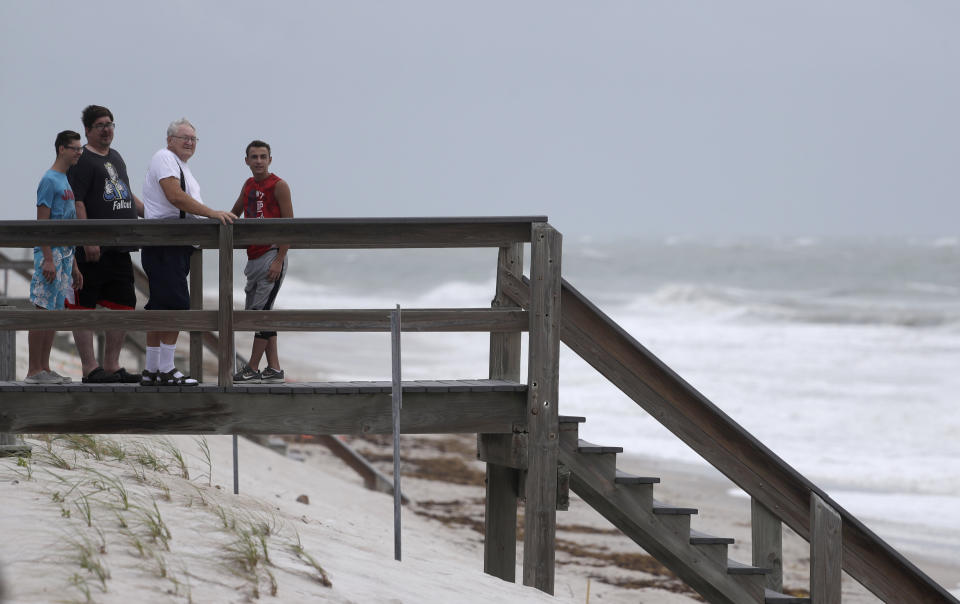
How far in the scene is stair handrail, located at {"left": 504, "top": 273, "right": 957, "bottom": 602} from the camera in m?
5.36

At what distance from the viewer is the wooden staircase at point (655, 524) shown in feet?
17.9

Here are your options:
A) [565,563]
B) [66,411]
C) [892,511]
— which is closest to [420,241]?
[66,411]

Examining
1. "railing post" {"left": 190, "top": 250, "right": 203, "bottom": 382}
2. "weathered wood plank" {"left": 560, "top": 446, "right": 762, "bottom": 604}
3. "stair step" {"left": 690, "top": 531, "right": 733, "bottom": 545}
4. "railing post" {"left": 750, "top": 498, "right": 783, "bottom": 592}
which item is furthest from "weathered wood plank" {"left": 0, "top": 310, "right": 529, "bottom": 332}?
"railing post" {"left": 750, "top": 498, "right": 783, "bottom": 592}

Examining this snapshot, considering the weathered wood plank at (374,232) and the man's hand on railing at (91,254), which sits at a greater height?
the weathered wood plank at (374,232)

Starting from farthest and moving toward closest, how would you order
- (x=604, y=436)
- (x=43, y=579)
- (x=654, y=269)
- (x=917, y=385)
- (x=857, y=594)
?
(x=654, y=269), (x=917, y=385), (x=604, y=436), (x=857, y=594), (x=43, y=579)

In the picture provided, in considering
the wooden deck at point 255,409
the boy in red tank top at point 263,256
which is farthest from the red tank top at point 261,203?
the wooden deck at point 255,409

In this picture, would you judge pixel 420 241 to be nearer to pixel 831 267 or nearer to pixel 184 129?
pixel 184 129

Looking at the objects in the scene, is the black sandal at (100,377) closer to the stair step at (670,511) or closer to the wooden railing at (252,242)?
the wooden railing at (252,242)

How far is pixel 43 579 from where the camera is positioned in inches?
140

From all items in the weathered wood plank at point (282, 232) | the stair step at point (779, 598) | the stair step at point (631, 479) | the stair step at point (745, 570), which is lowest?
the stair step at point (779, 598)

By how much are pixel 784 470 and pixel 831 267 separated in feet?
205

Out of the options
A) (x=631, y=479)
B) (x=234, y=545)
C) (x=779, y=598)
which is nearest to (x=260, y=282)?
(x=234, y=545)

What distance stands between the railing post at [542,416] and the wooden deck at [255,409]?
0.15m

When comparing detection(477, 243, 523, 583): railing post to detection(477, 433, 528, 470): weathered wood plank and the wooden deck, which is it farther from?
the wooden deck
